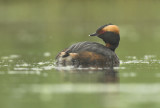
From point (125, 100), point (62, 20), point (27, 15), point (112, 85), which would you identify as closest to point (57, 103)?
point (125, 100)

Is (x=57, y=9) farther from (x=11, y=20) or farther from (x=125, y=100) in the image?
(x=125, y=100)

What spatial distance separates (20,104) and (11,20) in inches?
896

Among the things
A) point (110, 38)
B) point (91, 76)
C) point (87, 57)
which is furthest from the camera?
point (110, 38)

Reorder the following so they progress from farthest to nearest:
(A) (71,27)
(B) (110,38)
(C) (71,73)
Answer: (A) (71,27)
(B) (110,38)
(C) (71,73)

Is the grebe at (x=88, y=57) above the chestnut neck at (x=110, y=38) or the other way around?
the other way around

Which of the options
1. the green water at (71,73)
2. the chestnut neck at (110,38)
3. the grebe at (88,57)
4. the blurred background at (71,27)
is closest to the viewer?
the green water at (71,73)

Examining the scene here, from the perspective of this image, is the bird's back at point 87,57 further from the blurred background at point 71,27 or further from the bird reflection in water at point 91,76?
the blurred background at point 71,27

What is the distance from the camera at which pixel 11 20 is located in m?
30.3

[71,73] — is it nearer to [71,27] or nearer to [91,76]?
[91,76]

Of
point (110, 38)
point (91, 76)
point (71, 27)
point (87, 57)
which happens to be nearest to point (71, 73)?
point (91, 76)

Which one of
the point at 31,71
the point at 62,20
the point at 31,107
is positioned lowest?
the point at 31,107

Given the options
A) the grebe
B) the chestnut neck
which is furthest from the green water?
the chestnut neck

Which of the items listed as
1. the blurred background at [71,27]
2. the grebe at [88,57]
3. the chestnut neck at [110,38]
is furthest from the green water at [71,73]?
the chestnut neck at [110,38]

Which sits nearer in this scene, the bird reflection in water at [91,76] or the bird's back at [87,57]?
the bird reflection in water at [91,76]
